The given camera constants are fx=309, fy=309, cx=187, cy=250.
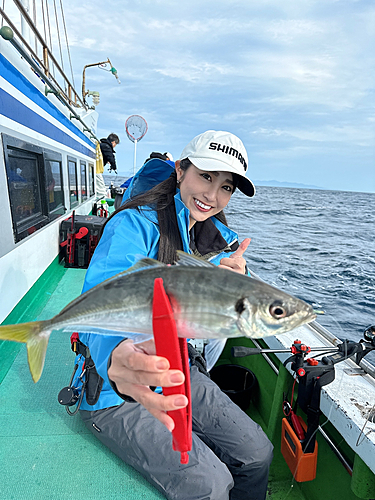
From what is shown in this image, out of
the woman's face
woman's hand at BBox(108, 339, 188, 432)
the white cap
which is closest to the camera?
woman's hand at BBox(108, 339, 188, 432)

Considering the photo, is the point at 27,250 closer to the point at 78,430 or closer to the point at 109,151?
the point at 78,430

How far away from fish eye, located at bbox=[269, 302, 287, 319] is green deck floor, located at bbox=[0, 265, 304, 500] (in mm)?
2000

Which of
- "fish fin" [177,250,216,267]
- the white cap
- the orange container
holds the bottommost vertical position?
the orange container

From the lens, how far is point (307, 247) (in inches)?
700

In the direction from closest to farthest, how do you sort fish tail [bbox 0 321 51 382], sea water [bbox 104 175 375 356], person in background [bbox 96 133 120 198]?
1. fish tail [bbox 0 321 51 382]
2. sea water [bbox 104 175 375 356]
3. person in background [bbox 96 133 120 198]

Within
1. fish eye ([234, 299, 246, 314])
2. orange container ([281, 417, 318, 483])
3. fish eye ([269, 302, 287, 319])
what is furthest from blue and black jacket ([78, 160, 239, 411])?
orange container ([281, 417, 318, 483])

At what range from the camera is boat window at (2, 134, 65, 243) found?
4.08 metres

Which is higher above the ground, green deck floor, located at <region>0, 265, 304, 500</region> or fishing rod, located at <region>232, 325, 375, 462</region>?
fishing rod, located at <region>232, 325, 375, 462</region>

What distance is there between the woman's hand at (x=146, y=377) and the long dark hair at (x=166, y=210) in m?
0.96

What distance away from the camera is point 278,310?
1094 mm

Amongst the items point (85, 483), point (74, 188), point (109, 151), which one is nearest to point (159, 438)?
point (85, 483)

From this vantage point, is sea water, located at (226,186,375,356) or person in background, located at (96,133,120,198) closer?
sea water, located at (226,186,375,356)

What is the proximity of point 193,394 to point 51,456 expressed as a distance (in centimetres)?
123

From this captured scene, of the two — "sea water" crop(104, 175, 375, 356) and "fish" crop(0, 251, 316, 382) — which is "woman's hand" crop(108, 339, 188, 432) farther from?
"sea water" crop(104, 175, 375, 356)
